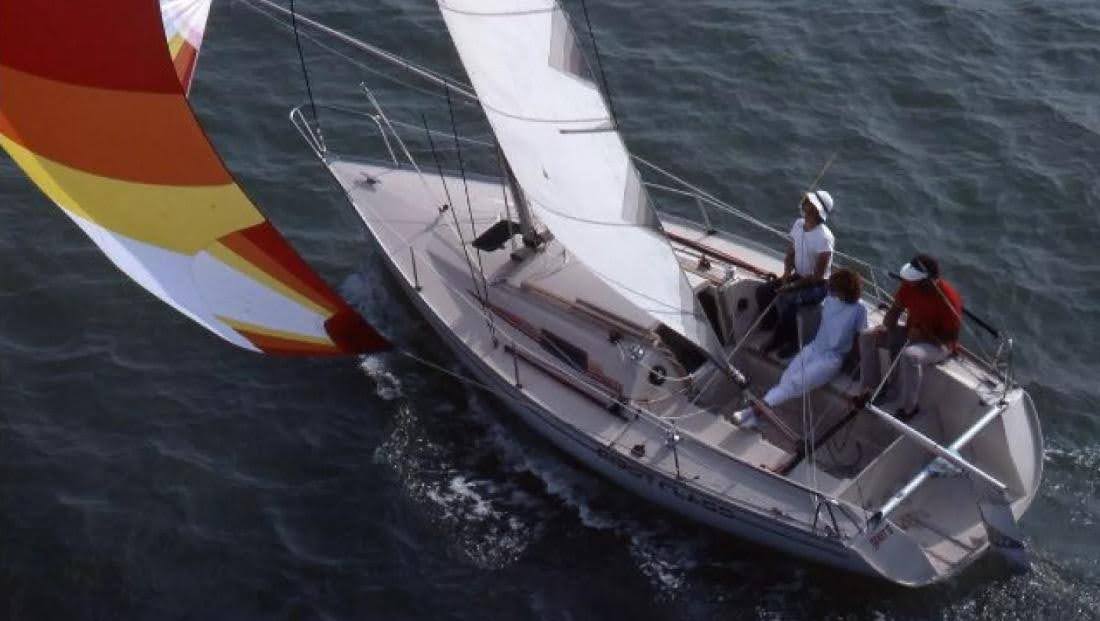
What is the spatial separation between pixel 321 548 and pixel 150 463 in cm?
248

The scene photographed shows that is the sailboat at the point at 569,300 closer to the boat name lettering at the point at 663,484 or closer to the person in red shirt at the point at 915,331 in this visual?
the boat name lettering at the point at 663,484

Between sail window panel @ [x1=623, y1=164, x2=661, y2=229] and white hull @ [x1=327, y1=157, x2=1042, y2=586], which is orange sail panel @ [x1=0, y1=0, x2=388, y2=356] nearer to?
white hull @ [x1=327, y1=157, x2=1042, y2=586]

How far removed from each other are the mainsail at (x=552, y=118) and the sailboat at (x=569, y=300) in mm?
21

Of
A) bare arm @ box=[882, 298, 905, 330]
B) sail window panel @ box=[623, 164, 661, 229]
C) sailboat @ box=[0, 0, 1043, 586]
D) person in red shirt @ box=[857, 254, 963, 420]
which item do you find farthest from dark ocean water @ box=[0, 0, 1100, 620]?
sail window panel @ box=[623, 164, 661, 229]

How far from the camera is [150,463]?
1616 cm

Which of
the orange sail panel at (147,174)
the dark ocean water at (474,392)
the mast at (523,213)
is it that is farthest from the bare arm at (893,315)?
the orange sail panel at (147,174)

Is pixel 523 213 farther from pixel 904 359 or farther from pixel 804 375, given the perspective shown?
pixel 904 359

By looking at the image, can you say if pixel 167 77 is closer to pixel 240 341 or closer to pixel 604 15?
pixel 240 341

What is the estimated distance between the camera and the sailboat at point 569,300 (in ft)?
43.2

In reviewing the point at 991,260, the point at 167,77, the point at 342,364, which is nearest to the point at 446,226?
the point at 342,364

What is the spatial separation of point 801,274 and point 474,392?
4292 millimetres

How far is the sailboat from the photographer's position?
43.2 feet

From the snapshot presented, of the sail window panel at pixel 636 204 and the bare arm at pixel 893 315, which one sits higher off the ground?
the sail window panel at pixel 636 204

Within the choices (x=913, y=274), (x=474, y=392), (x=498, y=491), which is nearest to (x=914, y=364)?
(x=913, y=274)
